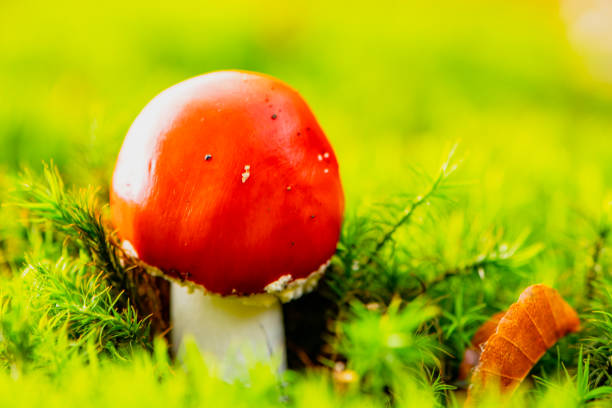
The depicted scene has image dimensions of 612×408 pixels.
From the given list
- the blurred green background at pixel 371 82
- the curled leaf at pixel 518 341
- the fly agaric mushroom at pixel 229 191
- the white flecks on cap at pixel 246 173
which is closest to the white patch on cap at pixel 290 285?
the fly agaric mushroom at pixel 229 191

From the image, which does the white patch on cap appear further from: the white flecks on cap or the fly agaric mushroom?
the white flecks on cap

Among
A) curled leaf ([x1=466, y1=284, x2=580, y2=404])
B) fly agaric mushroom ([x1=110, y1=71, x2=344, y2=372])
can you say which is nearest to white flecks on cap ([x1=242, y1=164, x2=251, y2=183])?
fly agaric mushroom ([x1=110, y1=71, x2=344, y2=372])

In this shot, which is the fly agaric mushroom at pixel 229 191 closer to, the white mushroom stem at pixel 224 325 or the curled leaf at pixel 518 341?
the white mushroom stem at pixel 224 325

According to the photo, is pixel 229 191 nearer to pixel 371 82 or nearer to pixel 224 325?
pixel 224 325

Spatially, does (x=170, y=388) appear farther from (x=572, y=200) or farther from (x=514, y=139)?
(x=514, y=139)

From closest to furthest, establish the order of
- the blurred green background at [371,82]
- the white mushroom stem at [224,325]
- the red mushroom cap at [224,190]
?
the red mushroom cap at [224,190]
the white mushroom stem at [224,325]
the blurred green background at [371,82]

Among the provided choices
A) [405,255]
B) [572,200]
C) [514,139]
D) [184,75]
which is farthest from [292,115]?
[184,75]

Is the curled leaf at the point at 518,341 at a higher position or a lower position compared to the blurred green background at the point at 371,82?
lower
